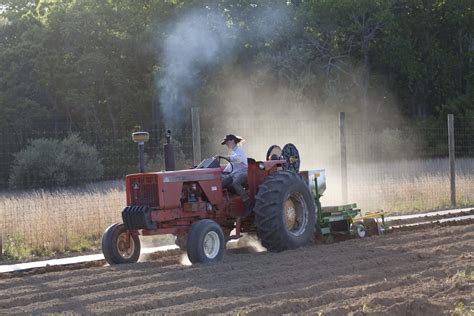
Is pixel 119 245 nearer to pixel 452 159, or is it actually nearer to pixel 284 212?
pixel 284 212

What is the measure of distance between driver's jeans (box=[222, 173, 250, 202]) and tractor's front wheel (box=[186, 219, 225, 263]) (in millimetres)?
1015

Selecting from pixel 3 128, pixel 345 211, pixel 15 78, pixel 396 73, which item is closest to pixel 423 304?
pixel 345 211

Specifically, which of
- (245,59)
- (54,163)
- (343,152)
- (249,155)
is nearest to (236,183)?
(343,152)

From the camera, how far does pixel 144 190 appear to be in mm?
11984

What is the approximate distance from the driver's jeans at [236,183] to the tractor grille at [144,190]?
1.27 meters

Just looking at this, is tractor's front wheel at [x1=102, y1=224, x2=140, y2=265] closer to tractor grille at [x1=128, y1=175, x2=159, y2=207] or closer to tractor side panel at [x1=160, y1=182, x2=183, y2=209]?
tractor grille at [x1=128, y1=175, x2=159, y2=207]

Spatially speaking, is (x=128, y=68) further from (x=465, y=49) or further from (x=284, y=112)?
(x=465, y=49)

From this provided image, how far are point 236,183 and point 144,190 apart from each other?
1466 millimetres

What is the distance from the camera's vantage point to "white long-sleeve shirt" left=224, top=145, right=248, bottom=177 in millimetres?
12844

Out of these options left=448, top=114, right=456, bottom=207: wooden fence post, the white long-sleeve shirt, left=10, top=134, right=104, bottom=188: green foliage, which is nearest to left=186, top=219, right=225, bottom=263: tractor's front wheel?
the white long-sleeve shirt

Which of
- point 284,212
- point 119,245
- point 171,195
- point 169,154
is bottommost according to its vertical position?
point 119,245

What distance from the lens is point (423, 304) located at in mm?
8078

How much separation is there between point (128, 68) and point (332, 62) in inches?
367

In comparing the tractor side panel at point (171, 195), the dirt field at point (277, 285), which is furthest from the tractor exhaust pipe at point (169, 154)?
the dirt field at point (277, 285)
